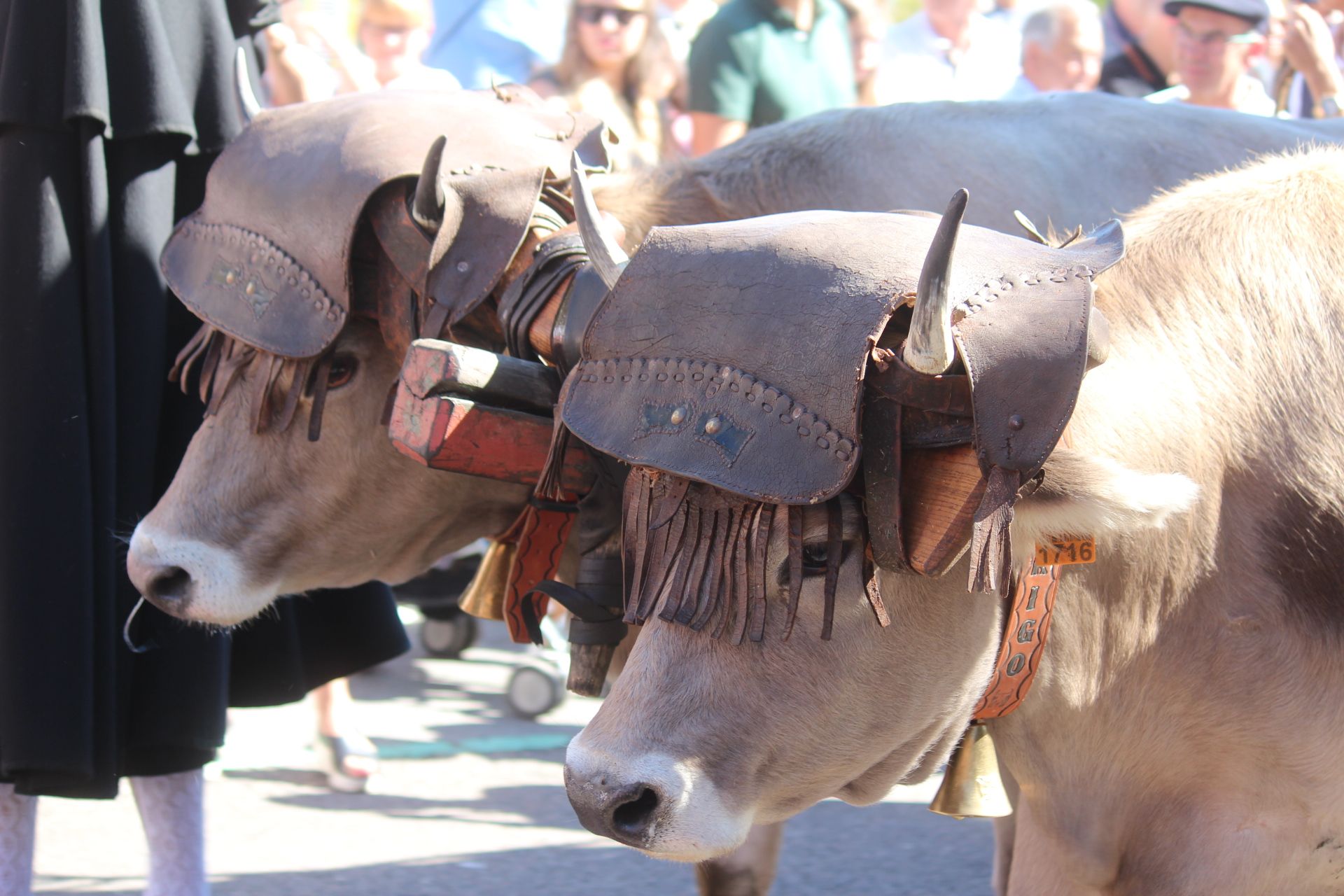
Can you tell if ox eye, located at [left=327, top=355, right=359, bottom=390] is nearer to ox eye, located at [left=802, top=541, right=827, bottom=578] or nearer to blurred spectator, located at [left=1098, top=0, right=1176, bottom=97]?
ox eye, located at [left=802, top=541, right=827, bottom=578]

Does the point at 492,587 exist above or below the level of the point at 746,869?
above

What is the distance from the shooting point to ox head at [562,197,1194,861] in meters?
1.82

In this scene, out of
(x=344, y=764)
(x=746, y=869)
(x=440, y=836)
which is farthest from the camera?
(x=344, y=764)

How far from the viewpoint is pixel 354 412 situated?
9.39ft

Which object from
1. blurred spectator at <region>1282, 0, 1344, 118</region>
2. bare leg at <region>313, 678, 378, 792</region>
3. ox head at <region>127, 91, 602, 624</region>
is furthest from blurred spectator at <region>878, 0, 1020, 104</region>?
ox head at <region>127, 91, 602, 624</region>

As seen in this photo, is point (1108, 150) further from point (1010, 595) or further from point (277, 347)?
point (277, 347)

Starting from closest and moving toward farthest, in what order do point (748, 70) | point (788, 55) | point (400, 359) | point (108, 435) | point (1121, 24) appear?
point (400, 359) < point (108, 435) < point (748, 70) < point (788, 55) < point (1121, 24)

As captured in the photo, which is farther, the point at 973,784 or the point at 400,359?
the point at 400,359

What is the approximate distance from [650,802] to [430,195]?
117 cm

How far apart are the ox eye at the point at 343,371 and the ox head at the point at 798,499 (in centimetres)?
94

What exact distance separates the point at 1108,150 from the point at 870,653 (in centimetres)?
191

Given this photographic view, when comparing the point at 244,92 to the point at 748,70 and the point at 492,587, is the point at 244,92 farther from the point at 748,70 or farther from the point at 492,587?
the point at 748,70

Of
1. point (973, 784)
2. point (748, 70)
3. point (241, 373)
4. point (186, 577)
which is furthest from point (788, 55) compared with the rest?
point (973, 784)

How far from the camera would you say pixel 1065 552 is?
2008mm
